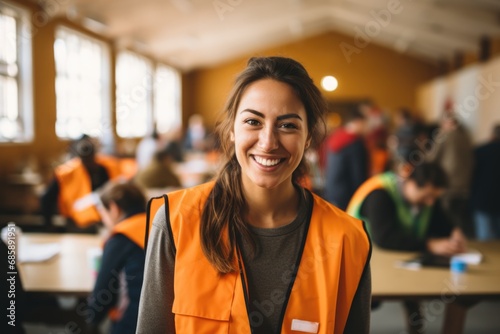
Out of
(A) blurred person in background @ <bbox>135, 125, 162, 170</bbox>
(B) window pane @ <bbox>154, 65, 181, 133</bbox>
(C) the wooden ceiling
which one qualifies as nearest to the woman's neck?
(A) blurred person in background @ <bbox>135, 125, 162, 170</bbox>

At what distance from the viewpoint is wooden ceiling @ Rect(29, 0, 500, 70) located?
8867mm

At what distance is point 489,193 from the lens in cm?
504

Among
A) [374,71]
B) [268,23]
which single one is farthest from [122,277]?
[374,71]

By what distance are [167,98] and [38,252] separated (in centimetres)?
1266

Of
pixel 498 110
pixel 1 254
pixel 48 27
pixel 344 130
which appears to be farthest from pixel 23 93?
pixel 498 110

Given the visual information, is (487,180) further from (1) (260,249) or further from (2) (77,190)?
(1) (260,249)

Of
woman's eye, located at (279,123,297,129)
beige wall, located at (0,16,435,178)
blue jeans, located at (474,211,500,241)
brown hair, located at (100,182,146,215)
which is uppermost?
beige wall, located at (0,16,435,178)

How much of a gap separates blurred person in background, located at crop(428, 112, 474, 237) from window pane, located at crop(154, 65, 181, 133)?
8917mm

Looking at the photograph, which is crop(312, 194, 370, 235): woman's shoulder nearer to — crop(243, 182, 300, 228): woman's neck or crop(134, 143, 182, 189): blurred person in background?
crop(243, 182, 300, 228): woman's neck

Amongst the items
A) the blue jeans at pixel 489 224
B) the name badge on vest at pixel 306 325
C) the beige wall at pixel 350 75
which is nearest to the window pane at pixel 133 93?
the beige wall at pixel 350 75

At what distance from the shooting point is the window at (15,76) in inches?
279

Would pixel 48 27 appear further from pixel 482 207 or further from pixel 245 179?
pixel 245 179

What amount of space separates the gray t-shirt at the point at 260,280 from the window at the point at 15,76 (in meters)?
6.63

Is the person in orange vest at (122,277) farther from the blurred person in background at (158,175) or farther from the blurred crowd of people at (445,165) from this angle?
the blurred person in background at (158,175)
